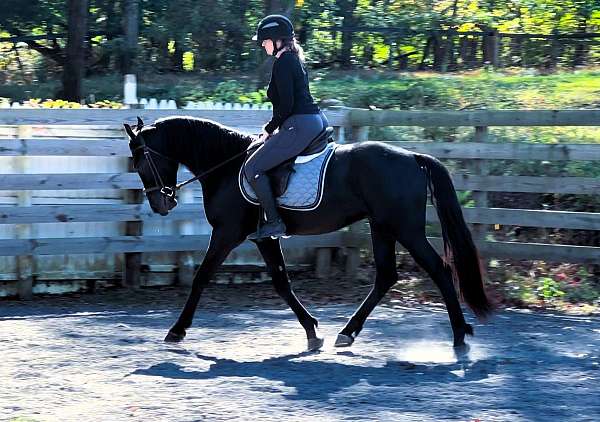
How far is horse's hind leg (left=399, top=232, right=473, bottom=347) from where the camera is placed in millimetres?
7160

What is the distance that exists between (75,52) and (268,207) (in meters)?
12.1

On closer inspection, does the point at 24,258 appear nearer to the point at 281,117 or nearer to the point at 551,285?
the point at 281,117

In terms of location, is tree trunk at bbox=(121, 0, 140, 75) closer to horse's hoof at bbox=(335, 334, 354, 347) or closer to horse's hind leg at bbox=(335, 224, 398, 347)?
horse's hind leg at bbox=(335, 224, 398, 347)

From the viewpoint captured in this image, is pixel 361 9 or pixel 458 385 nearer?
pixel 458 385

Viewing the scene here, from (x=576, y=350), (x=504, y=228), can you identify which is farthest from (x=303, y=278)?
(x=576, y=350)

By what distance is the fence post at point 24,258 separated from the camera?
9.71 m

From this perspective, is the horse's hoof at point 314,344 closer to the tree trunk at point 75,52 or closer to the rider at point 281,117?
the rider at point 281,117

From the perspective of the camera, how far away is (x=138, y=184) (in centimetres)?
989

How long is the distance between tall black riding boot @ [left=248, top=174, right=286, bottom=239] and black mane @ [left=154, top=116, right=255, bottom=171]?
47 cm

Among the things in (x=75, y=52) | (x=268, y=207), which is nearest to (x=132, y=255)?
(x=268, y=207)

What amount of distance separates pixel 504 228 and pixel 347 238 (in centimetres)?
184

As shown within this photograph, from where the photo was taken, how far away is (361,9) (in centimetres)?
2364

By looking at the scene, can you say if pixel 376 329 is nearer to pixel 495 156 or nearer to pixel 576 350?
pixel 576 350

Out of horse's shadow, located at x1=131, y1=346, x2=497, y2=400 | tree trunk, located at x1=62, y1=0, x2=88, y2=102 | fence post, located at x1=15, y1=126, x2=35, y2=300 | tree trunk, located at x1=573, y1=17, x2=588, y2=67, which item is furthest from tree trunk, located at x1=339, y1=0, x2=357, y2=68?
horse's shadow, located at x1=131, y1=346, x2=497, y2=400
